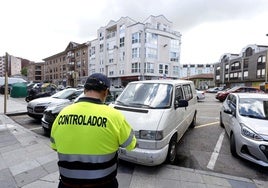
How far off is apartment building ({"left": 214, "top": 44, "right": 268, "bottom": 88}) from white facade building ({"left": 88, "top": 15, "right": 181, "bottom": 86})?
19335 mm

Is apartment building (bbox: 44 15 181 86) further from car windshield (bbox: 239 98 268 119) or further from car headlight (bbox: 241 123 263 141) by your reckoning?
car headlight (bbox: 241 123 263 141)

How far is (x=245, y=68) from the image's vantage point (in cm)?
4947

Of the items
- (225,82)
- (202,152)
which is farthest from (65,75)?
(202,152)

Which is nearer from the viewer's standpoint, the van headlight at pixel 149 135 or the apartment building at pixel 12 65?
the van headlight at pixel 149 135

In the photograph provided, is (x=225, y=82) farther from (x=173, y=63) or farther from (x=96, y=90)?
(x=96, y=90)

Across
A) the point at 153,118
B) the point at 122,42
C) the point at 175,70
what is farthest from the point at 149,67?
the point at 153,118

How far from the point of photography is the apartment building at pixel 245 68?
43.5 meters

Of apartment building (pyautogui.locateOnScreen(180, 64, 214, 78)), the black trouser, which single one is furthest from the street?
apartment building (pyautogui.locateOnScreen(180, 64, 214, 78))

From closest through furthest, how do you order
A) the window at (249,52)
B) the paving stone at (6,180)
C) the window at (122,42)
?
the paving stone at (6,180), the window at (122,42), the window at (249,52)

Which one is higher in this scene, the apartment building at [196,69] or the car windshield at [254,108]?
the apartment building at [196,69]

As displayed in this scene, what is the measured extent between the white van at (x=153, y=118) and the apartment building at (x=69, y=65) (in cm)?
4289

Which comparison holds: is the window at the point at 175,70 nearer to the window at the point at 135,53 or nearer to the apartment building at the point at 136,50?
the apartment building at the point at 136,50

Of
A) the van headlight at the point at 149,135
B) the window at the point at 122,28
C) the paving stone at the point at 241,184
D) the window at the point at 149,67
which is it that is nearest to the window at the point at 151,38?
the window at the point at 149,67

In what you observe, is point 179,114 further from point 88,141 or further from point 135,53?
point 135,53
